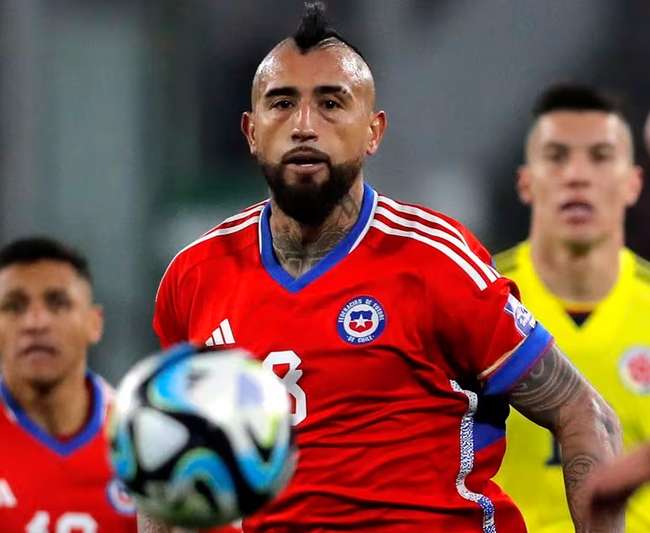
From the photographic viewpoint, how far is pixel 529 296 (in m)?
6.64

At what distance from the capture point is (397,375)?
422cm

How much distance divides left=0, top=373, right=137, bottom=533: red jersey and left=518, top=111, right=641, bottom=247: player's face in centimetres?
203

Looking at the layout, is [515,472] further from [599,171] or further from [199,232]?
[199,232]

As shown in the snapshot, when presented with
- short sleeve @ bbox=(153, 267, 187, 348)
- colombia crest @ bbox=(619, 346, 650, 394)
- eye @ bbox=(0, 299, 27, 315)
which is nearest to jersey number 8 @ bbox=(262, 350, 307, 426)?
short sleeve @ bbox=(153, 267, 187, 348)

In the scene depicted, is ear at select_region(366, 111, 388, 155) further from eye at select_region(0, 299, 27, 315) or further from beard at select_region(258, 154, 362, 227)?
eye at select_region(0, 299, 27, 315)

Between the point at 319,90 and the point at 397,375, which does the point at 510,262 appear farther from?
the point at 397,375

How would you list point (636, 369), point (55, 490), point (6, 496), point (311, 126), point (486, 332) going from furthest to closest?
point (55, 490) < point (6, 496) < point (636, 369) < point (311, 126) < point (486, 332)

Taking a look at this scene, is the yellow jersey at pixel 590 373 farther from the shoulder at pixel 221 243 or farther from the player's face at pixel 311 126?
the player's face at pixel 311 126

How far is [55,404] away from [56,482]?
1.08 feet

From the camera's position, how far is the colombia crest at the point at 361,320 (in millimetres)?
4230

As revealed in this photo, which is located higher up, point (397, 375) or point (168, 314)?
point (168, 314)

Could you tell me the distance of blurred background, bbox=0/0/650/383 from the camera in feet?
28.5

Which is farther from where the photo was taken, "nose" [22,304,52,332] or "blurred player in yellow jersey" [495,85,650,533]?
"nose" [22,304,52,332]

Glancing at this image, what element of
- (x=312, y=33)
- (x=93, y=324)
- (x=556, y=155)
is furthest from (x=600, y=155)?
(x=312, y=33)
